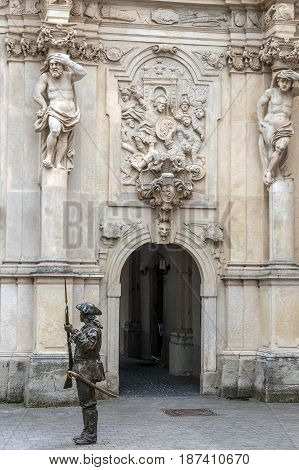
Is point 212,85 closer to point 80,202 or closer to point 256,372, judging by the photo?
point 80,202

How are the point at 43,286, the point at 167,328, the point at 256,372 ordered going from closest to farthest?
the point at 43,286 → the point at 256,372 → the point at 167,328

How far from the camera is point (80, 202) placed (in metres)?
15.3

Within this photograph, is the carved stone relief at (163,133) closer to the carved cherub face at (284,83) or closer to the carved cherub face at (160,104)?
the carved cherub face at (160,104)

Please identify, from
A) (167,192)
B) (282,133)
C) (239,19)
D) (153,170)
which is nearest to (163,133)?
(153,170)

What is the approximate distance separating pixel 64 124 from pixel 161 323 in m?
9.25

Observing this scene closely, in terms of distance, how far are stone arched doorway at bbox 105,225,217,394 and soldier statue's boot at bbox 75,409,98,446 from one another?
14.8 ft

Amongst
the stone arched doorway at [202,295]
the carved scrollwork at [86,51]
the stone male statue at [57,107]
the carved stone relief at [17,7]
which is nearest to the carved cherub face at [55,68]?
the stone male statue at [57,107]

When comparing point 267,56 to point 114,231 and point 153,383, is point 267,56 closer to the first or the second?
point 114,231

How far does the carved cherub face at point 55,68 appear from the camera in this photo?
47.4 ft

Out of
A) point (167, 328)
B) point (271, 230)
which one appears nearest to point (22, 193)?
point (271, 230)

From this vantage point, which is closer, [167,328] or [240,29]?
[240,29]

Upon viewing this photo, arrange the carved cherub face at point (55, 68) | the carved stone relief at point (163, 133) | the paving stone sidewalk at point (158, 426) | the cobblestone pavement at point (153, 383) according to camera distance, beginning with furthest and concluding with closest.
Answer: the cobblestone pavement at point (153, 383), the carved stone relief at point (163, 133), the carved cherub face at point (55, 68), the paving stone sidewalk at point (158, 426)

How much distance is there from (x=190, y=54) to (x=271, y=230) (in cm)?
355

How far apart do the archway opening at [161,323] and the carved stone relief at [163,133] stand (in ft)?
9.45
